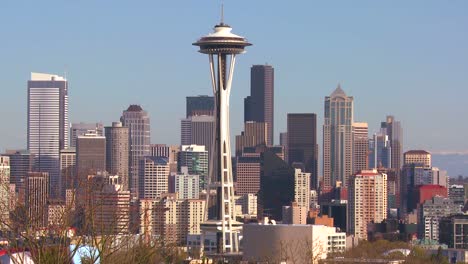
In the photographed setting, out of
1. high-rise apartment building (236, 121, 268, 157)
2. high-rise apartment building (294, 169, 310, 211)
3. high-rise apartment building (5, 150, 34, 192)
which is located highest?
high-rise apartment building (236, 121, 268, 157)

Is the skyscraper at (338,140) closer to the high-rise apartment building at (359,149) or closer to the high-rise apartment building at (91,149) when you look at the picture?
the high-rise apartment building at (359,149)

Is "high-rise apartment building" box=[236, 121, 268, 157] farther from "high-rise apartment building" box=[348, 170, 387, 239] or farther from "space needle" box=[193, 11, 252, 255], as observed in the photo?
"space needle" box=[193, 11, 252, 255]

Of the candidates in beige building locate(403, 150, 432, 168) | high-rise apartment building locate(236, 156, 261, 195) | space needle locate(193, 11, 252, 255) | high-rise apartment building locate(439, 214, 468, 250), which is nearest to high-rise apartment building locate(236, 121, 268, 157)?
high-rise apartment building locate(236, 156, 261, 195)

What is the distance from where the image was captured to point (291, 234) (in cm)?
6325

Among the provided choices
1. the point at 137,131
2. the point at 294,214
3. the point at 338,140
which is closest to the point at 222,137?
the point at 294,214

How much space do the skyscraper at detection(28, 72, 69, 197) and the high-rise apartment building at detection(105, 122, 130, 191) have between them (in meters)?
11.3

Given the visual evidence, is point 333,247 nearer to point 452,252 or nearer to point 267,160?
point 452,252

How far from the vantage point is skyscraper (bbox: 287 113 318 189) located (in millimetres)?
176375

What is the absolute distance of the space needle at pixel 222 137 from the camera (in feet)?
290

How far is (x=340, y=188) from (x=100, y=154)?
80.2ft

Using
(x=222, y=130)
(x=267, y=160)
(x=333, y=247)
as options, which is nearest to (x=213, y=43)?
(x=222, y=130)

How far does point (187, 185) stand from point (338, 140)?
41435 mm

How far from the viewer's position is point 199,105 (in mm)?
195625

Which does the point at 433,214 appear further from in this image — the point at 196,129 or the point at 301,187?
the point at 196,129
